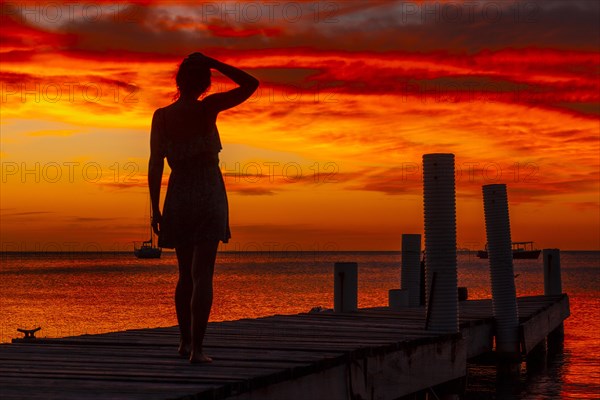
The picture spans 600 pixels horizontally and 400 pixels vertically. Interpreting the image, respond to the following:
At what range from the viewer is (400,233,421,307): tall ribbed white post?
18.9 metres

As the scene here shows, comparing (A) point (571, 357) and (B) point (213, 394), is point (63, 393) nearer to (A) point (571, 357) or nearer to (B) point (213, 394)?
(B) point (213, 394)

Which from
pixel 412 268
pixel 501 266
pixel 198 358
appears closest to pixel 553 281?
pixel 412 268

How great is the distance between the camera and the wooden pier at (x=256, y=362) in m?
7.08

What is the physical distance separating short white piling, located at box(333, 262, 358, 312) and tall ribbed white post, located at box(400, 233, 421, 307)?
2129mm

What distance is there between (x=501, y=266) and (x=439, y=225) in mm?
3592

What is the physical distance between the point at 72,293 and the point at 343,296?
6843 cm

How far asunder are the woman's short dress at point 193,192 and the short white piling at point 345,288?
335 inches

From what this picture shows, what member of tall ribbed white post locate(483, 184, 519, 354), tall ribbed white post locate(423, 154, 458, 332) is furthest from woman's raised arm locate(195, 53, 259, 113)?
tall ribbed white post locate(483, 184, 519, 354)

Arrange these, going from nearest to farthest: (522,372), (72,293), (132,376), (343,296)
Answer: (132,376) < (343,296) < (522,372) < (72,293)

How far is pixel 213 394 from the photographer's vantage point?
263 inches

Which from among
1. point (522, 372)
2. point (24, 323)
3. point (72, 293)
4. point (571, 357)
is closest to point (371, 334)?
point (522, 372)

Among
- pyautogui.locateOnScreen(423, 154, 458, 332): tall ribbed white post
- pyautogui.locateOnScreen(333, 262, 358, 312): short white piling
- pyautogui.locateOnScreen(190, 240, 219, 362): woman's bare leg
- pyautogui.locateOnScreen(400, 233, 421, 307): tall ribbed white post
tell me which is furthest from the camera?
pyautogui.locateOnScreen(400, 233, 421, 307): tall ribbed white post

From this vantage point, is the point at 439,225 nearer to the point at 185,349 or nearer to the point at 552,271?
the point at 185,349

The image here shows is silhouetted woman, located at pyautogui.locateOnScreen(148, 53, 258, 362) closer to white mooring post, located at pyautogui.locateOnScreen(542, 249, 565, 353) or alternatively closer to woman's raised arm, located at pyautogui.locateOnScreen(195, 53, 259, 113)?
woman's raised arm, located at pyautogui.locateOnScreen(195, 53, 259, 113)
